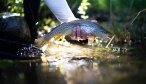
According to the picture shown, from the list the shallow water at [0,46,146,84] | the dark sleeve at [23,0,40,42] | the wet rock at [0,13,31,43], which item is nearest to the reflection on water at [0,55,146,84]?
the shallow water at [0,46,146,84]

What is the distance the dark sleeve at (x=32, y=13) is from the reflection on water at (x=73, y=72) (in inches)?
42.6

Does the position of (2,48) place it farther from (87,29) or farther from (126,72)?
(126,72)

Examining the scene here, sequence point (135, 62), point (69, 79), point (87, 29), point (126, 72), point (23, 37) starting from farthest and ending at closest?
point (23, 37), point (87, 29), point (135, 62), point (126, 72), point (69, 79)

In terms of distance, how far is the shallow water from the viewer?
3.10 metres

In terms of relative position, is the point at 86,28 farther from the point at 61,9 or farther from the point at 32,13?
the point at 32,13

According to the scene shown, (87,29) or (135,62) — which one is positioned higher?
(87,29)

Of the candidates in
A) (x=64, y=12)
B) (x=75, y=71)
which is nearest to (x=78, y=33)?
(x=64, y=12)

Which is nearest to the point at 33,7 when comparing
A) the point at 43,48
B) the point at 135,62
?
the point at 43,48

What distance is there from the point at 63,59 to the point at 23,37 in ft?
2.94

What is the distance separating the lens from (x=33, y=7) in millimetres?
4816

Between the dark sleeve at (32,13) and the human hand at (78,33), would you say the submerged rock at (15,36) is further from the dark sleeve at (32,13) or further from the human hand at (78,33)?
the human hand at (78,33)

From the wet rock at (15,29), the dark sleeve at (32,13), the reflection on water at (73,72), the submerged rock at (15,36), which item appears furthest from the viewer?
the dark sleeve at (32,13)

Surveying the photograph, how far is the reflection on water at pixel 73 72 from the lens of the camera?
309 centimetres

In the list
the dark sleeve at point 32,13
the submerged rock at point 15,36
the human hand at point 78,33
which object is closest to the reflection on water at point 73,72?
the human hand at point 78,33
